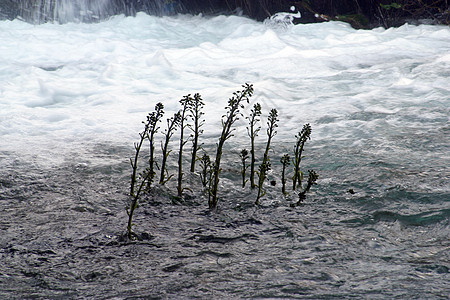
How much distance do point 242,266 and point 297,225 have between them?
701 mm

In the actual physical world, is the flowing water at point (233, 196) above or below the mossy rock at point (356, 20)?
below

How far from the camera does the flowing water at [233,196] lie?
7.89 feet

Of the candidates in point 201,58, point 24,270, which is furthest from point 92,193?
point 201,58

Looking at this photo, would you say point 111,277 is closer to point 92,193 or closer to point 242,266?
point 242,266

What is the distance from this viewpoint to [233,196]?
374 centimetres

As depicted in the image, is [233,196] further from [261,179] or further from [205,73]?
[205,73]

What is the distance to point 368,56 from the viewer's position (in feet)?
36.3

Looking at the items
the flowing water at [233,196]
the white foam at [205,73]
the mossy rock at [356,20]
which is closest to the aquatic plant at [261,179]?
the flowing water at [233,196]

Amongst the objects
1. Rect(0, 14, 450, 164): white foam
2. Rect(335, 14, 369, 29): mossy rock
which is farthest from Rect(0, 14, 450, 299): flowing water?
Rect(335, 14, 369, 29): mossy rock

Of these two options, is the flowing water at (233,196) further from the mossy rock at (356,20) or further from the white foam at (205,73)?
the mossy rock at (356,20)

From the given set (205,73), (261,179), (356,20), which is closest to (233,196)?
(261,179)

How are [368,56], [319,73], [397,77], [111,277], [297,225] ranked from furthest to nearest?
[368,56] → [319,73] → [397,77] → [297,225] → [111,277]

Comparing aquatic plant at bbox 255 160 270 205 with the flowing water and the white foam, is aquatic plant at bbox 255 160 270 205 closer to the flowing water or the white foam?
the flowing water

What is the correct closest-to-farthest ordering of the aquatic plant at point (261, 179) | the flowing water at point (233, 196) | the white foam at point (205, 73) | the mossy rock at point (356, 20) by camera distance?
the flowing water at point (233, 196), the aquatic plant at point (261, 179), the white foam at point (205, 73), the mossy rock at point (356, 20)
